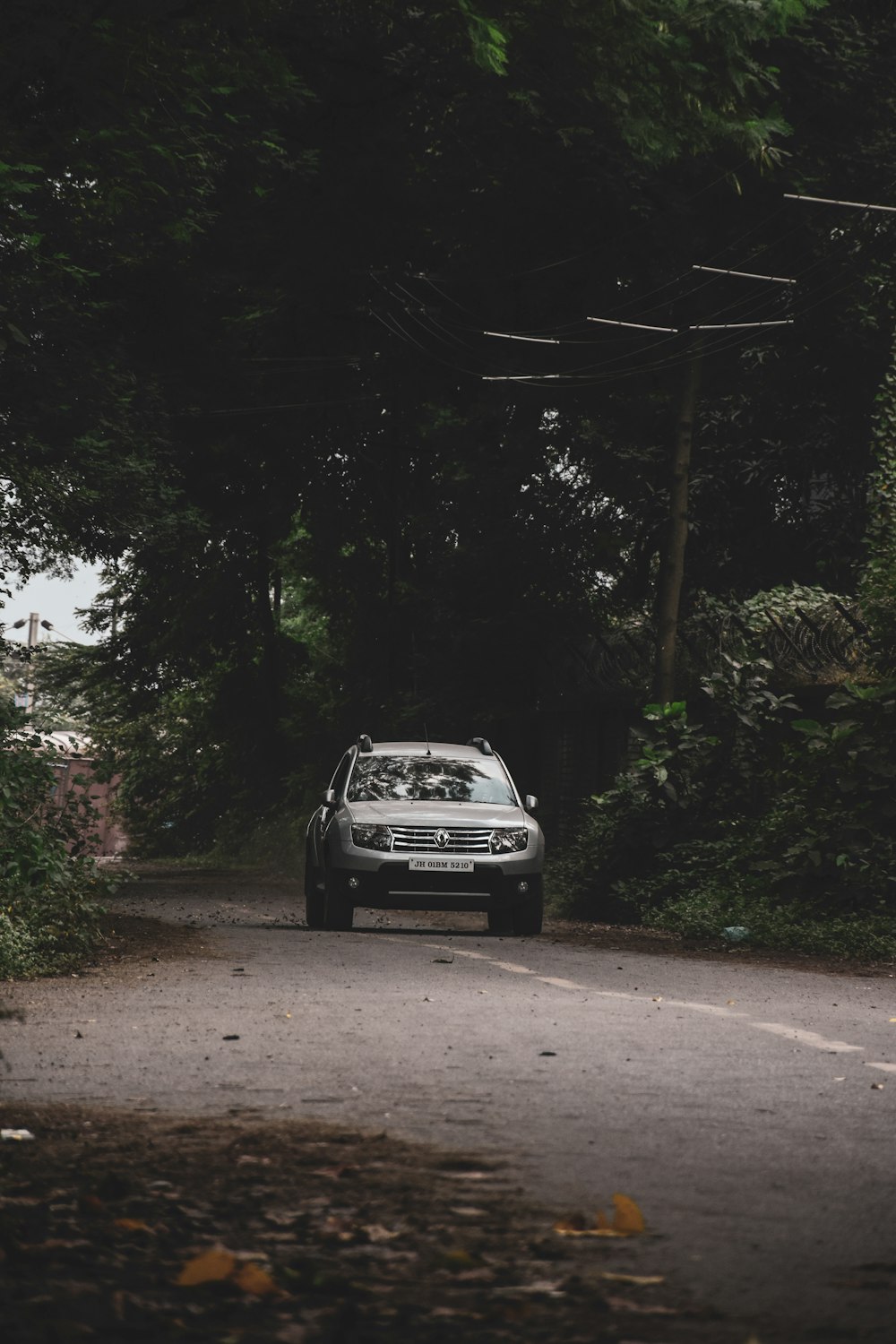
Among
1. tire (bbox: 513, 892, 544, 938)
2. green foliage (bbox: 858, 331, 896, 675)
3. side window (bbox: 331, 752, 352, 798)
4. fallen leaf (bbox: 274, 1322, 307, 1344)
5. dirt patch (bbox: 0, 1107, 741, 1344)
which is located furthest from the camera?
green foliage (bbox: 858, 331, 896, 675)

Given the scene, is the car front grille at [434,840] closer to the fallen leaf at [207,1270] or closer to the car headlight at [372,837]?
the car headlight at [372,837]

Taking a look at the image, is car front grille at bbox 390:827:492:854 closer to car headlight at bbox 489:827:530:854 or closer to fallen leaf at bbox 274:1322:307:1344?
car headlight at bbox 489:827:530:854

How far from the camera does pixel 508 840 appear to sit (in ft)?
64.8

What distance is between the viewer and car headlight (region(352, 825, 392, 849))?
19.6m

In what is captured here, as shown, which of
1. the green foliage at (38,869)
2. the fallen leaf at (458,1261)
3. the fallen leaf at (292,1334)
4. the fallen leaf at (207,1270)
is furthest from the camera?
the green foliage at (38,869)

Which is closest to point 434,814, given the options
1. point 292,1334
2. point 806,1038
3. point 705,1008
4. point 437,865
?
point 437,865

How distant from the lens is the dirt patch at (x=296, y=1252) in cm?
492

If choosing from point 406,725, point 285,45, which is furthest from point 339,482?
point 285,45

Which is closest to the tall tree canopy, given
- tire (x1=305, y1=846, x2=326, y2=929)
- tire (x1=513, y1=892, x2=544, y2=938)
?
tire (x1=305, y1=846, x2=326, y2=929)

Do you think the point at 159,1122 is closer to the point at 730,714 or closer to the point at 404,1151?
the point at 404,1151

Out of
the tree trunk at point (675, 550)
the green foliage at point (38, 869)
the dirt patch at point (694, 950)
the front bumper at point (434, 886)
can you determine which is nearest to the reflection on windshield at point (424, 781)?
the front bumper at point (434, 886)

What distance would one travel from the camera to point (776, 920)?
2064cm

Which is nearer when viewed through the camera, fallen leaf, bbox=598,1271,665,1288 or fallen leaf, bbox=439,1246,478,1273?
fallen leaf, bbox=598,1271,665,1288

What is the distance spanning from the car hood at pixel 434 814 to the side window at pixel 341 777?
1.56 feet
